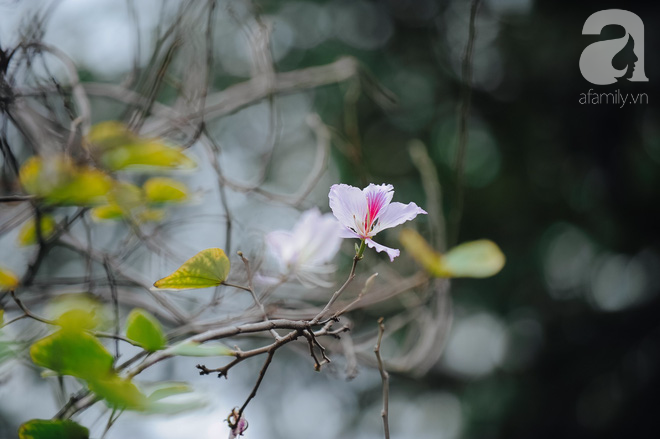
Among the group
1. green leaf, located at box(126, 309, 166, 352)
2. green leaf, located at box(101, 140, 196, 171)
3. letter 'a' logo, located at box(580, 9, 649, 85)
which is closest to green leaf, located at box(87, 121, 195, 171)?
green leaf, located at box(101, 140, 196, 171)

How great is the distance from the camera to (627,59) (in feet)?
6.40

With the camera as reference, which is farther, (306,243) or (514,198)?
(514,198)

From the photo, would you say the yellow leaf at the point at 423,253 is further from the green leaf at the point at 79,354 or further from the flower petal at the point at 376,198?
the green leaf at the point at 79,354

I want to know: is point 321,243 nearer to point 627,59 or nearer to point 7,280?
point 7,280

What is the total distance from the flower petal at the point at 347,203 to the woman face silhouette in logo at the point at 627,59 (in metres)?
2.00

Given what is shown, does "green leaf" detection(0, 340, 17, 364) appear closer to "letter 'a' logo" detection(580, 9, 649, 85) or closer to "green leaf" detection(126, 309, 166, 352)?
"green leaf" detection(126, 309, 166, 352)

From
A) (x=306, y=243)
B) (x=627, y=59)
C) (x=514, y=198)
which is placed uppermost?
(x=306, y=243)

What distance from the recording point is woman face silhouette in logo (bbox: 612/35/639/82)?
6.26 feet

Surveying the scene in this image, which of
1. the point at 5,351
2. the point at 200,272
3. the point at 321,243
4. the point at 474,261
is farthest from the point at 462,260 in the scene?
the point at 5,351

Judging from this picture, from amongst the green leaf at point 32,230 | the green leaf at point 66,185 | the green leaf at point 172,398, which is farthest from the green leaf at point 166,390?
the green leaf at point 32,230

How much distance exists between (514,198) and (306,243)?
6.57 feet

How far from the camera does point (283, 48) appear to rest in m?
2.32

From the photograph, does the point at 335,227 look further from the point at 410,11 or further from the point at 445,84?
the point at 410,11

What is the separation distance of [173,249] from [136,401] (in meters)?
0.41
